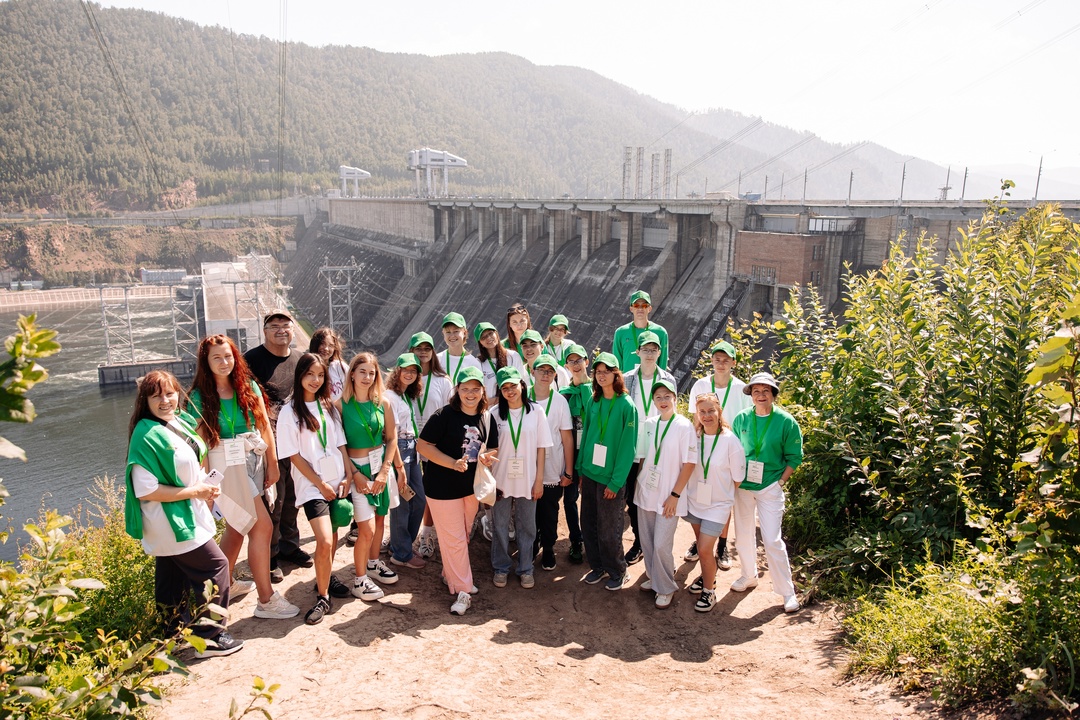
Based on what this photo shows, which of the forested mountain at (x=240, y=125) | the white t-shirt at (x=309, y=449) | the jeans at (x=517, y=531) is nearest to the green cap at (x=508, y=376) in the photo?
the jeans at (x=517, y=531)

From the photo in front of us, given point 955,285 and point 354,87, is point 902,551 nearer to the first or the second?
point 955,285

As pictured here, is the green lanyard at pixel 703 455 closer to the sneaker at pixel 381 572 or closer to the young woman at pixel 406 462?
the young woman at pixel 406 462

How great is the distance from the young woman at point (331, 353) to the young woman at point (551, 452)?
1357 millimetres

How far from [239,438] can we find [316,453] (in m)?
0.46

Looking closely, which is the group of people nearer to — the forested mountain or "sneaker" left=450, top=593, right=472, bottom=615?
"sneaker" left=450, top=593, right=472, bottom=615

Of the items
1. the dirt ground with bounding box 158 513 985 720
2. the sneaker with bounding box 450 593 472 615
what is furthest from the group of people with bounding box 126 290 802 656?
the dirt ground with bounding box 158 513 985 720

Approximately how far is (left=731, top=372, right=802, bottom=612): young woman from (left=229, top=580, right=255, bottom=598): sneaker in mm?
3443

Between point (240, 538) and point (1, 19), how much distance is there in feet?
566

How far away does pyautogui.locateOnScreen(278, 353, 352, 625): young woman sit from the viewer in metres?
4.37

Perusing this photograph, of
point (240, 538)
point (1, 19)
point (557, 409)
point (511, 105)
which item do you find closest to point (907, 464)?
point (557, 409)

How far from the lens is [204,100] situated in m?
144

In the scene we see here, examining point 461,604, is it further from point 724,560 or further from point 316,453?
point 724,560

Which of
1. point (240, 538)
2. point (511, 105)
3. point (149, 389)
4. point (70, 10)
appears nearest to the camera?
point (149, 389)

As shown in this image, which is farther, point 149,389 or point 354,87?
point 354,87
